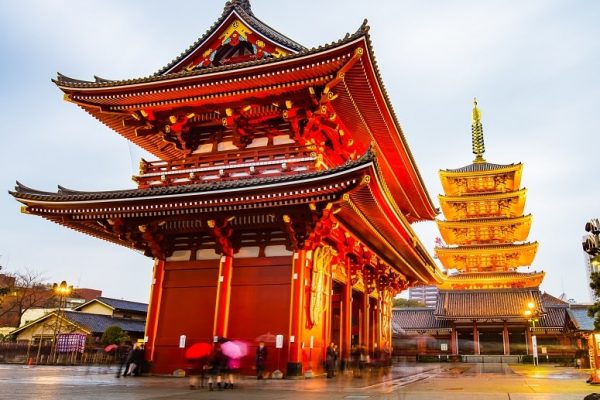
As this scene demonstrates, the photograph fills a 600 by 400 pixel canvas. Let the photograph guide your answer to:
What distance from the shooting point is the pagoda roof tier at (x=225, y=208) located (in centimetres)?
1611

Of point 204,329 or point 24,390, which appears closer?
point 24,390

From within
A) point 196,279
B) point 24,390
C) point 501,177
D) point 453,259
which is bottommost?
point 24,390

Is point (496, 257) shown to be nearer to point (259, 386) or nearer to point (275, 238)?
point (275, 238)

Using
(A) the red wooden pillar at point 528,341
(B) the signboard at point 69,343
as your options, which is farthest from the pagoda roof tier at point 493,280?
(B) the signboard at point 69,343

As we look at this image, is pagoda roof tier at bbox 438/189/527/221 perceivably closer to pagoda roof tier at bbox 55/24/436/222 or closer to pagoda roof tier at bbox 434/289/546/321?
pagoda roof tier at bbox 434/289/546/321

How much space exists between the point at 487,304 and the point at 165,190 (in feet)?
131

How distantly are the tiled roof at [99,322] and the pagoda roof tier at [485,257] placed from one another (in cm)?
3308

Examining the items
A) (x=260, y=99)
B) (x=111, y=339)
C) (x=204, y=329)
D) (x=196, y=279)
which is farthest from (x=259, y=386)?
(x=111, y=339)

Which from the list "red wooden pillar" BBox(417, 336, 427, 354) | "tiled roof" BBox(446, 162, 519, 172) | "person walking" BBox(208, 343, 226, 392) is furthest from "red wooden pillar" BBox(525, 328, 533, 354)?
"person walking" BBox(208, 343, 226, 392)

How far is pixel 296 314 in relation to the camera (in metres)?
17.4

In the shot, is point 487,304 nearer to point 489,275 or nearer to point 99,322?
point 489,275

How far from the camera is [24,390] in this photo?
507 inches

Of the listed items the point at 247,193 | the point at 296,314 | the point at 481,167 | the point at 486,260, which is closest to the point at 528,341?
the point at 486,260

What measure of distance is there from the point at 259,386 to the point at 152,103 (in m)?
12.3
